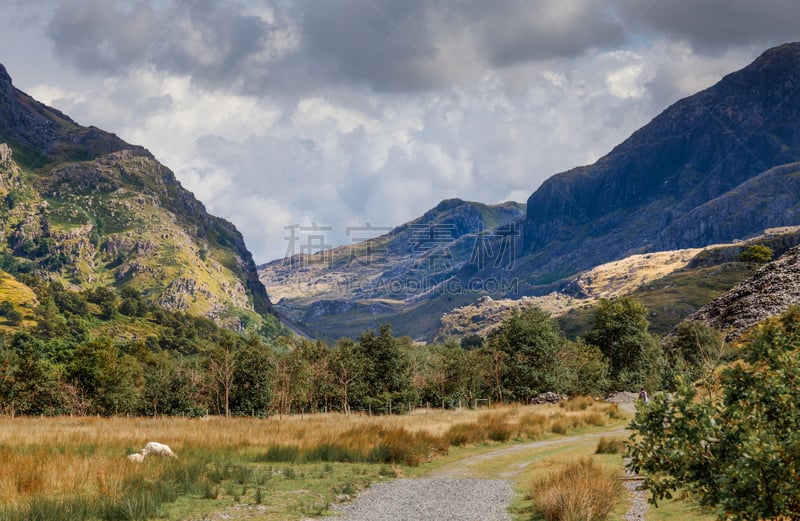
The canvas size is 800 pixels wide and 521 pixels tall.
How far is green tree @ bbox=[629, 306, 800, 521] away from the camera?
8.44 m

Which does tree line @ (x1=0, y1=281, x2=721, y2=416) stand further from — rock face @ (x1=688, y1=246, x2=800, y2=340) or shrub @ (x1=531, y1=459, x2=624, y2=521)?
shrub @ (x1=531, y1=459, x2=624, y2=521)

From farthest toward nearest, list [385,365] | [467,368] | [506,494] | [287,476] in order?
[467,368] → [385,365] → [287,476] → [506,494]

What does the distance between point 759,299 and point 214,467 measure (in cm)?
9171

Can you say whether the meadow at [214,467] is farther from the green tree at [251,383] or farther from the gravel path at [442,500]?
the green tree at [251,383]

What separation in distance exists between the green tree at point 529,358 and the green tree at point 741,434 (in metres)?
66.1

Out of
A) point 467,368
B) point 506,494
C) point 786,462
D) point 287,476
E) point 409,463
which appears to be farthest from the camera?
point 467,368

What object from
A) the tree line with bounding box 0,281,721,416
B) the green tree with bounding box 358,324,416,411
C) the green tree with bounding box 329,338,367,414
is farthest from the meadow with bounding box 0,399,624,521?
the green tree with bounding box 329,338,367,414

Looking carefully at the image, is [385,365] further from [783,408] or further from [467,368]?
[783,408]

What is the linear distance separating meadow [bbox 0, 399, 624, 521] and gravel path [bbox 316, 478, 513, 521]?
3.36ft

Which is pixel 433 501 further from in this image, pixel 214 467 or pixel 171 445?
pixel 171 445

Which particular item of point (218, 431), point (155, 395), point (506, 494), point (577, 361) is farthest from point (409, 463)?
point (577, 361)

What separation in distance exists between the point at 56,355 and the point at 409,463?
11909cm

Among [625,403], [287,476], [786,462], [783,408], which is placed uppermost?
[783,408]

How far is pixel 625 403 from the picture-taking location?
69.0 m
